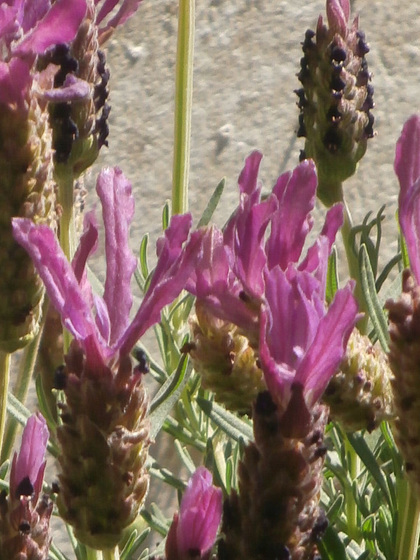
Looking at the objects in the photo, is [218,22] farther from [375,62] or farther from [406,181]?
[406,181]

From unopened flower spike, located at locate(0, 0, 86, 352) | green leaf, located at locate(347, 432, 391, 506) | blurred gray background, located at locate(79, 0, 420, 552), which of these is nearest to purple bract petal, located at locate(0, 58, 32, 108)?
unopened flower spike, located at locate(0, 0, 86, 352)

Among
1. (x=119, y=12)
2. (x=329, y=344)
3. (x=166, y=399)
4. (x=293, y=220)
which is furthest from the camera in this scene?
(x=119, y=12)

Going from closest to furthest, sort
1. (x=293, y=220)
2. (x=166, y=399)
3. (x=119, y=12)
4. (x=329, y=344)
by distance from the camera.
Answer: (x=329, y=344) → (x=293, y=220) → (x=166, y=399) → (x=119, y=12)

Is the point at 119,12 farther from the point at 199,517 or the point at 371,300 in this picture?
the point at 199,517

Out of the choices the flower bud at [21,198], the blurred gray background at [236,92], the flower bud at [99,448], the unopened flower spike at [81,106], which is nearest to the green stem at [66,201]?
the unopened flower spike at [81,106]

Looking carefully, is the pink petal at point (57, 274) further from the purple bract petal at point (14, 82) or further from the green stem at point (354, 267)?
the green stem at point (354, 267)

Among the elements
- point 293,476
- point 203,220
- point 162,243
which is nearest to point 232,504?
point 293,476

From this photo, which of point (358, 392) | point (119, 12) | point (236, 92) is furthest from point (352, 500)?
point (236, 92)
